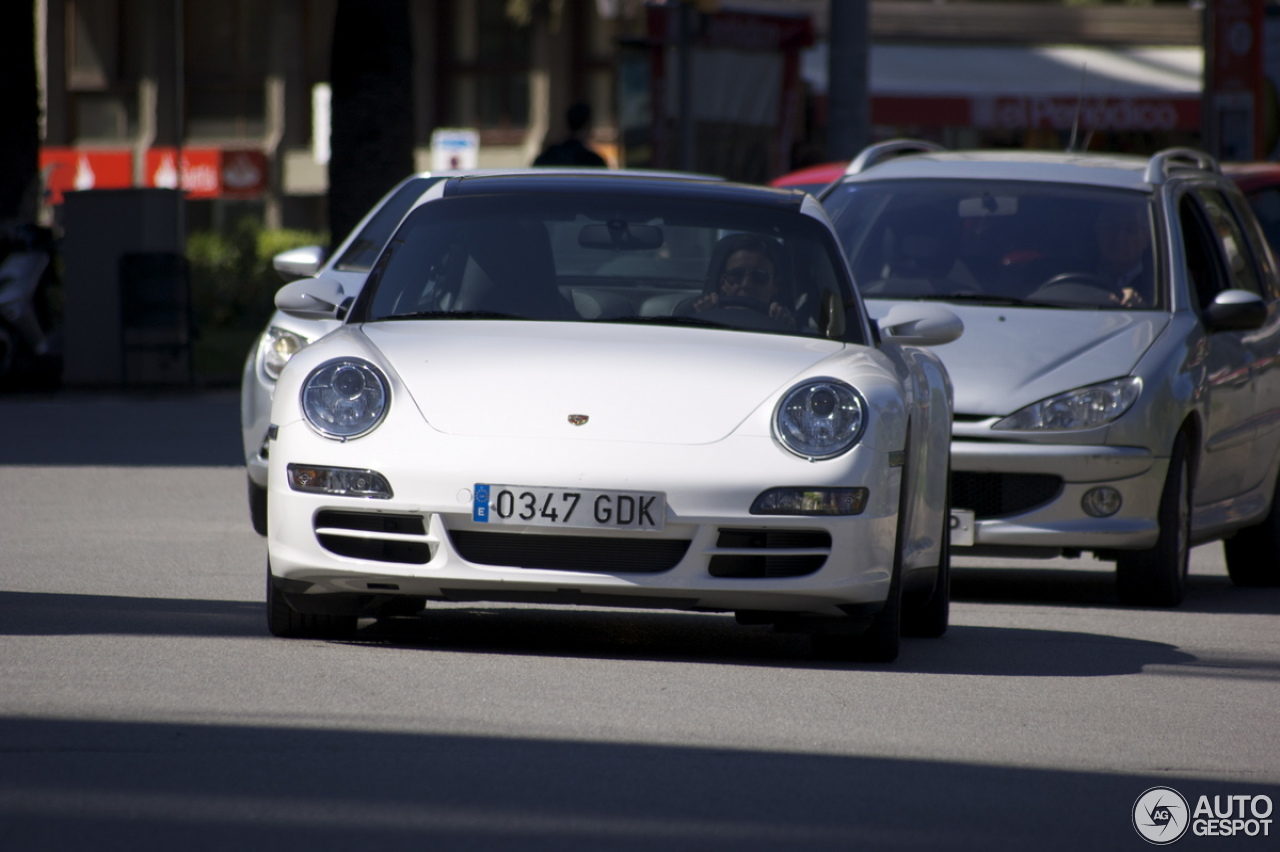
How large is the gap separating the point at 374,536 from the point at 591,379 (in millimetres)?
758

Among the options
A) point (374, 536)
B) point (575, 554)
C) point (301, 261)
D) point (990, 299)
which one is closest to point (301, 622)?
point (374, 536)

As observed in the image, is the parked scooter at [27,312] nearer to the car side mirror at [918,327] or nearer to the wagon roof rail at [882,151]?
→ the wagon roof rail at [882,151]

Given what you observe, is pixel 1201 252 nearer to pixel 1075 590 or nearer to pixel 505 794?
pixel 1075 590

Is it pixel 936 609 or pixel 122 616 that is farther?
pixel 936 609

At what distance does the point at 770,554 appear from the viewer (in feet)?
22.1

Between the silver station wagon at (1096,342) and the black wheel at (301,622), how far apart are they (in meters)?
2.70

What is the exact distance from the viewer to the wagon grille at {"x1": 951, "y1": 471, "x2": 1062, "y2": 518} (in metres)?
9.22

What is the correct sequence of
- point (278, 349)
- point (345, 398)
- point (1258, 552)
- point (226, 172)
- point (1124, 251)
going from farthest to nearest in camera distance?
point (226, 172) → point (1258, 552) → point (1124, 251) → point (278, 349) → point (345, 398)

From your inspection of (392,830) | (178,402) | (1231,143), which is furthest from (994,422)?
(1231,143)

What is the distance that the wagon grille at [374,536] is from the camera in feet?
22.1

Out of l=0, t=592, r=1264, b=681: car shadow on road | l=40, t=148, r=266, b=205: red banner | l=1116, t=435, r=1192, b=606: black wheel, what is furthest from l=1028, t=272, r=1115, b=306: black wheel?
l=40, t=148, r=266, b=205: red banner

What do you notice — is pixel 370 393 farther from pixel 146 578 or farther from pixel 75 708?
pixel 146 578

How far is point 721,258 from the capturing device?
7.68 metres

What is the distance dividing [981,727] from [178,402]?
14.1 m
